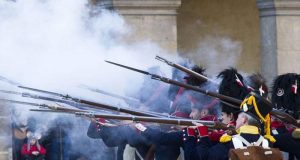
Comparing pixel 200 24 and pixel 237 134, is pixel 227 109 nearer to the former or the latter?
pixel 237 134

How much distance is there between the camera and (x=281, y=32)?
15.1 meters

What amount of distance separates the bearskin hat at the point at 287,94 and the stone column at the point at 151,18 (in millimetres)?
4025

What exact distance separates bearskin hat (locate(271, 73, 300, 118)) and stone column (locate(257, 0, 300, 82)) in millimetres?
4581

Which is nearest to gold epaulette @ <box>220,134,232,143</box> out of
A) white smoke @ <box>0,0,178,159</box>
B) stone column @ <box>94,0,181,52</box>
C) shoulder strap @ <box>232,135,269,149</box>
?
shoulder strap @ <box>232,135,269,149</box>

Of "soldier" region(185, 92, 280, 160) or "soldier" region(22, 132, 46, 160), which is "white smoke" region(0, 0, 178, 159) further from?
"soldier" region(185, 92, 280, 160)

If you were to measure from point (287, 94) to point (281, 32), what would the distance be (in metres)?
4.81

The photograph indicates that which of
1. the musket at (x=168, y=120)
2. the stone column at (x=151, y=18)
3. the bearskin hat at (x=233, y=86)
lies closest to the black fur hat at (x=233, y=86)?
the bearskin hat at (x=233, y=86)

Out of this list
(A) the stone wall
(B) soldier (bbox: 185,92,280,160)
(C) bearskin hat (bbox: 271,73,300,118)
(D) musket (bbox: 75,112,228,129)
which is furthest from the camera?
(A) the stone wall

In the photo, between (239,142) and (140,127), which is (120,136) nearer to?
(140,127)

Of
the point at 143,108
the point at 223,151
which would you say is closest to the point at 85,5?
the point at 143,108

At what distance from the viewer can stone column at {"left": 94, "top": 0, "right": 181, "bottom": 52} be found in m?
14.4

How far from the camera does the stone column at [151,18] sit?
47.4 ft

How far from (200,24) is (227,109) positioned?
24.2 feet

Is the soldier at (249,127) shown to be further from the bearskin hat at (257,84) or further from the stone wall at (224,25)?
the stone wall at (224,25)
